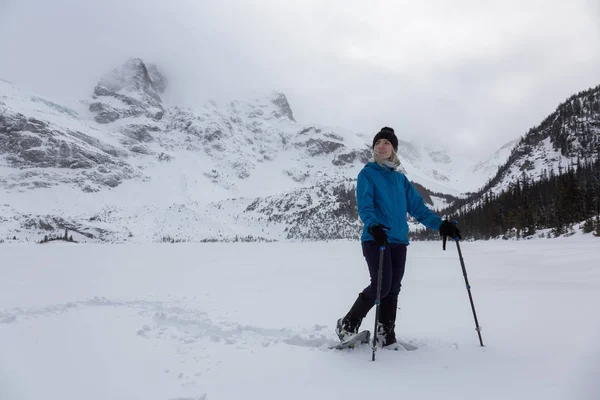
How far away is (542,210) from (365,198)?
71.4 metres

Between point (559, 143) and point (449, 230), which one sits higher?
point (559, 143)

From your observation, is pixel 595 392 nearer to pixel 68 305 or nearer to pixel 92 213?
pixel 68 305

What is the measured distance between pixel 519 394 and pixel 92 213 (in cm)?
14474

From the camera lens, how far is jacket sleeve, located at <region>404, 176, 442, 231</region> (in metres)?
4.74

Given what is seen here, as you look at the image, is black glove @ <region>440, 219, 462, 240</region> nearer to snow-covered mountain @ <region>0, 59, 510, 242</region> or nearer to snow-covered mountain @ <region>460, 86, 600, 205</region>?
snow-covered mountain @ <region>0, 59, 510, 242</region>

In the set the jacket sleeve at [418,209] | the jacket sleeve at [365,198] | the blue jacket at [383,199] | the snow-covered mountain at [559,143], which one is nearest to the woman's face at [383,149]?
A: the blue jacket at [383,199]

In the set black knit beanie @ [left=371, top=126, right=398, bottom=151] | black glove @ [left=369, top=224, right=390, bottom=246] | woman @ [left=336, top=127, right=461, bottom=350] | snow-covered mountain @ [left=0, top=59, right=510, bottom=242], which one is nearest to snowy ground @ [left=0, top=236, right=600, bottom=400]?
woman @ [left=336, top=127, right=461, bottom=350]

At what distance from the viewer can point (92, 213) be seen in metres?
125

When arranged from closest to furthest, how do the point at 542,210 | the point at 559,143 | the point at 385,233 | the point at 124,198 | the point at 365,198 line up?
the point at 385,233
the point at 365,198
the point at 542,210
the point at 559,143
the point at 124,198

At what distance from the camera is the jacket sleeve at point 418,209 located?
474 centimetres

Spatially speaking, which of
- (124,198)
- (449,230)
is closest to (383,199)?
(449,230)

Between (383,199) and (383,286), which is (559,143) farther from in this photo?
(383,286)

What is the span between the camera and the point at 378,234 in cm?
386

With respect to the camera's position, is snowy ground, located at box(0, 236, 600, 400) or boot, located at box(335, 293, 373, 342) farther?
boot, located at box(335, 293, 373, 342)
